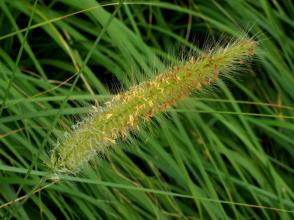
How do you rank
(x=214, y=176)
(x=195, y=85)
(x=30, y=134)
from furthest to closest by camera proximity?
(x=214, y=176)
(x=30, y=134)
(x=195, y=85)

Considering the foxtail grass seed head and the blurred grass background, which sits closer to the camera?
the foxtail grass seed head

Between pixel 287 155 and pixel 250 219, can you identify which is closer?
pixel 250 219

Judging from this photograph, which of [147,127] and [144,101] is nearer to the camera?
[144,101]

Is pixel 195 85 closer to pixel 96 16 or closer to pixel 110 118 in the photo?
pixel 110 118

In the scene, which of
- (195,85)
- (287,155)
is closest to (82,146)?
(195,85)
